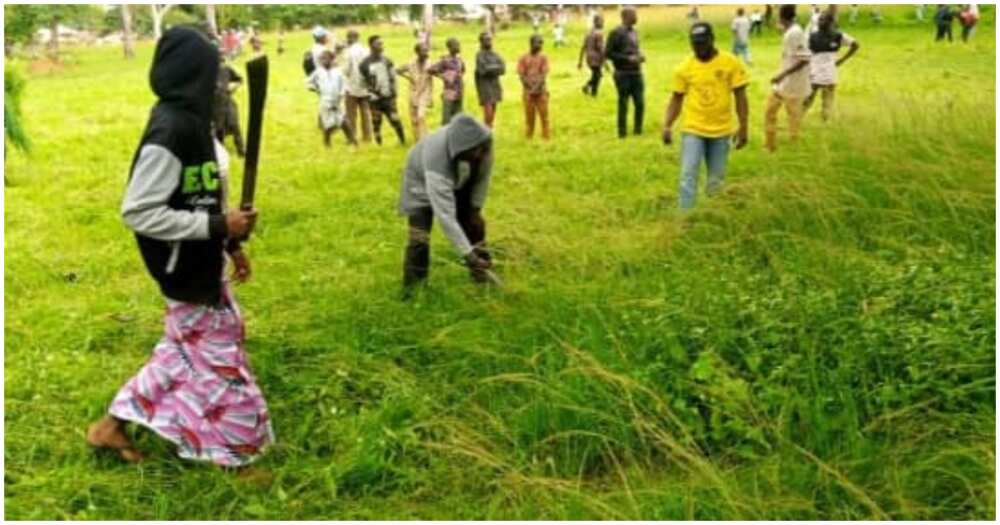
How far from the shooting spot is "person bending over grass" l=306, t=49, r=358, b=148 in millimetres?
10922

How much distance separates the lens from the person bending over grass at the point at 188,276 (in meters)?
3.12

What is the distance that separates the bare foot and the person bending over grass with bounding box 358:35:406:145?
758 centimetres

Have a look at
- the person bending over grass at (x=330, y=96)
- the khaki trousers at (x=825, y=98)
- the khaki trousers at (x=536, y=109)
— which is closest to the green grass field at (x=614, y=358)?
the khaki trousers at (x=825, y=98)

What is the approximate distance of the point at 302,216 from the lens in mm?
7438

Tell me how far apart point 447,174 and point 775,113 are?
463 cm

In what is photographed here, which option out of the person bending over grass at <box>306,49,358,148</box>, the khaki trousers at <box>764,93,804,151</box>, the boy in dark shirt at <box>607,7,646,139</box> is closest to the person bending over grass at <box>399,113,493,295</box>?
the khaki trousers at <box>764,93,804,151</box>

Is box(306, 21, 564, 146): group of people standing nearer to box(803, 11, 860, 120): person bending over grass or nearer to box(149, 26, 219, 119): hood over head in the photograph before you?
box(803, 11, 860, 120): person bending over grass

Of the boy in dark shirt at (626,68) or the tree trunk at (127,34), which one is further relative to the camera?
the tree trunk at (127,34)

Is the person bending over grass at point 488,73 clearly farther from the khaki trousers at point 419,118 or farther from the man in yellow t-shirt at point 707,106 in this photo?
the man in yellow t-shirt at point 707,106

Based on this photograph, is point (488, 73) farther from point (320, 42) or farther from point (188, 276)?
point (188, 276)

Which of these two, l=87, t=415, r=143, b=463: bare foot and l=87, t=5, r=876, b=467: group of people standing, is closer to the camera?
l=87, t=5, r=876, b=467: group of people standing

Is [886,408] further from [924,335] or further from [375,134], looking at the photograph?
[375,134]

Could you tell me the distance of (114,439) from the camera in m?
3.59

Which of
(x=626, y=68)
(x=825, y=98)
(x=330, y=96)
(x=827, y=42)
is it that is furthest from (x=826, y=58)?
(x=330, y=96)
